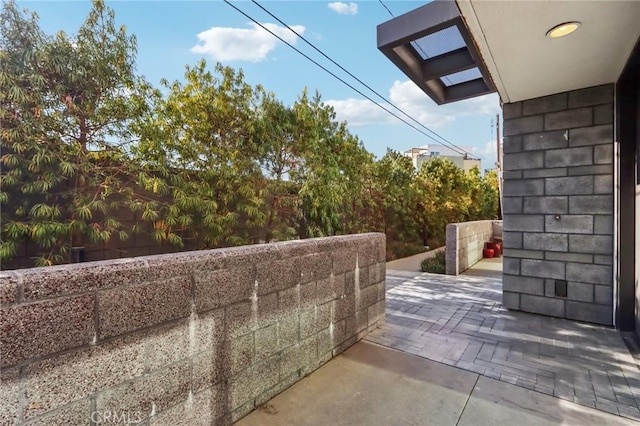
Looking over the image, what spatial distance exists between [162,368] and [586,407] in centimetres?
258

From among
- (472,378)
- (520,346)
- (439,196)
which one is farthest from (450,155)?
(472,378)

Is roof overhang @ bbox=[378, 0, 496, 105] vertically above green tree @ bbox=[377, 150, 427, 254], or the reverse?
roof overhang @ bbox=[378, 0, 496, 105]

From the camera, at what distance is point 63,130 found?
3.22 m

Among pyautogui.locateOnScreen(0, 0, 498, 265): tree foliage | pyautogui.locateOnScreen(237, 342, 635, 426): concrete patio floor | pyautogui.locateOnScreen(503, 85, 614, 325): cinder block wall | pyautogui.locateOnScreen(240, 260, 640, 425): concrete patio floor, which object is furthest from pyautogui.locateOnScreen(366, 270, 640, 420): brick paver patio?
pyautogui.locateOnScreen(0, 0, 498, 265): tree foliage

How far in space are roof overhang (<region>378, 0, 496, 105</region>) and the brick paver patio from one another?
109 inches

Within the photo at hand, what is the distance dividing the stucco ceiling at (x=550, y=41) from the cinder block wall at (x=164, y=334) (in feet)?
7.07

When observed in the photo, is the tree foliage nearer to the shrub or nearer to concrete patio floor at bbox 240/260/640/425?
the shrub

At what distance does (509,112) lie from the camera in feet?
13.6

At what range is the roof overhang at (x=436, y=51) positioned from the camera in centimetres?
318

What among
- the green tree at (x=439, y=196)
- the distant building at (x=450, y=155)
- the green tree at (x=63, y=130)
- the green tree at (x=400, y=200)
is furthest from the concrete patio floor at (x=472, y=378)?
the distant building at (x=450, y=155)

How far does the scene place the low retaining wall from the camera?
6.44m

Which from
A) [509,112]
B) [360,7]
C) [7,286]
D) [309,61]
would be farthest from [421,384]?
[309,61]

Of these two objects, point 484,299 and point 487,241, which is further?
point 487,241

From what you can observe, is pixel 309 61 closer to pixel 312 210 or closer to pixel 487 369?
pixel 312 210
